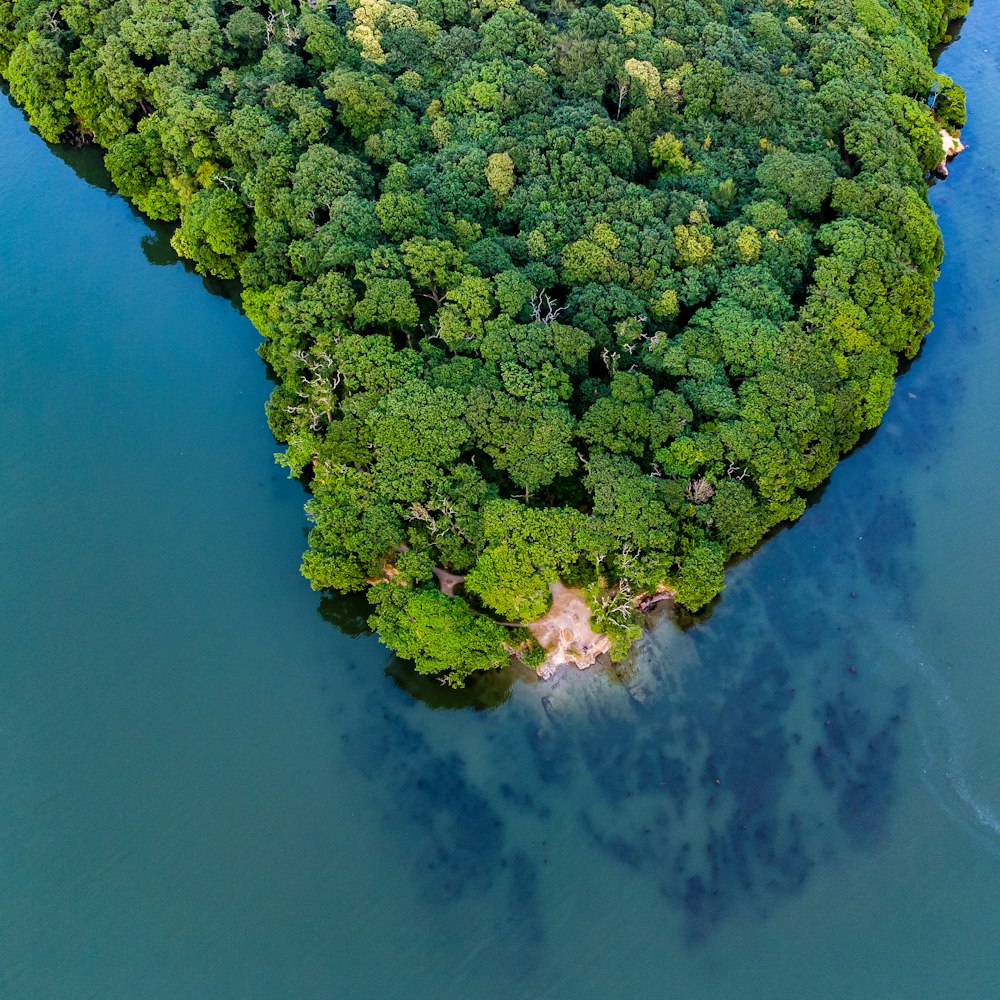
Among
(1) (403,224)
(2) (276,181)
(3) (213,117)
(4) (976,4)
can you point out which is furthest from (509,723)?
(4) (976,4)

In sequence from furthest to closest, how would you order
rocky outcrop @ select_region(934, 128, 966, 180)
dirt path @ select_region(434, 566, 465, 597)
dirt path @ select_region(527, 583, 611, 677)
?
rocky outcrop @ select_region(934, 128, 966, 180) → dirt path @ select_region(434, 566, 465, 597) → dirt path @ select_region(527, 583, 611, 677)

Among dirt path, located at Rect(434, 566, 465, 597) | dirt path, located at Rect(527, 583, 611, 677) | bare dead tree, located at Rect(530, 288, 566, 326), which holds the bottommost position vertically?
dirt path, located at Rect(434, 566, 465, 597)

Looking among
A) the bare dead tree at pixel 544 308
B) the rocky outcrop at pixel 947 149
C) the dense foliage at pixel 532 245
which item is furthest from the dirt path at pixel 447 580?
the rocky outcrop at pixel 947 149

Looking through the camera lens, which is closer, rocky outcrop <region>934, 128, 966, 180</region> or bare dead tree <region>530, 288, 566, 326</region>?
bare dead tree <region>530, 288, 566, 326</region>

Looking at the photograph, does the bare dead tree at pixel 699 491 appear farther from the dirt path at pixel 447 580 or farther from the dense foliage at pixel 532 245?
the dirt path at pixel 447 580

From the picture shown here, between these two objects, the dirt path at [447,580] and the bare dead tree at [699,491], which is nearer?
the dirt path at [447,580]

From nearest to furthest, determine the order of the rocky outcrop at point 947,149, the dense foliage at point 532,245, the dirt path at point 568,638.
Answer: the dirt path at point 568,638, the dense foliage at point 532,245, the rocky outcrop at point 947,149

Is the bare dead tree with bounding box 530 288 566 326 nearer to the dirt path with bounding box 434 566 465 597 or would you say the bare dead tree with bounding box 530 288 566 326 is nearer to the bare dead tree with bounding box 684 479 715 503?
the bare dead tree with bounding box 684 479 715 503

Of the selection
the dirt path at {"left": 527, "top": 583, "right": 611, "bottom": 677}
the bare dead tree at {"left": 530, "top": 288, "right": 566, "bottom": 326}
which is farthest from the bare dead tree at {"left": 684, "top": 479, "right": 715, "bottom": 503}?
the bare dead tree at {"left": 530, "top": 288, "right": 566, "bottom": 326}

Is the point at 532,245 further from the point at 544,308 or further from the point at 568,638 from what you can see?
the point at 568,638
